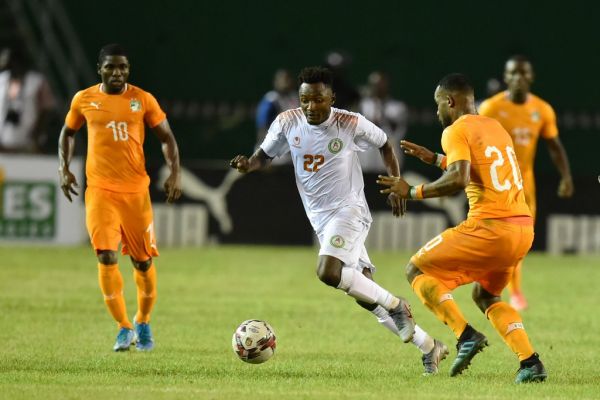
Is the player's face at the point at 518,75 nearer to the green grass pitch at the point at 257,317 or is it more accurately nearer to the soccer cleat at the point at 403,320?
the green grass pitch at the point at 257,317

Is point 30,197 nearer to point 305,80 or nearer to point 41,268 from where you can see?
point 41,268

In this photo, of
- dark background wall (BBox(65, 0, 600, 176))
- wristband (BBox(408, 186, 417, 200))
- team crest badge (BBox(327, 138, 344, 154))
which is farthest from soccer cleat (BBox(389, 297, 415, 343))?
dark background wall (BBox(65, 0, 600, 176))

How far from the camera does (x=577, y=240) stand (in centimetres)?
2105

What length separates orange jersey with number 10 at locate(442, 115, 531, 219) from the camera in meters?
8.98

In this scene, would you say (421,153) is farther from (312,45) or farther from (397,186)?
(312,45)

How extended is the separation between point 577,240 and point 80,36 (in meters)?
10.1

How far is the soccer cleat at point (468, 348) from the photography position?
358 inches

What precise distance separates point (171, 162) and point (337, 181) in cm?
169

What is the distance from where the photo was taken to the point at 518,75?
13914 millimetres

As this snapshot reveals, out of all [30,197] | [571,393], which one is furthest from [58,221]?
[571,393]

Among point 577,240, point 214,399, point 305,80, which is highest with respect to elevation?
point 305,80

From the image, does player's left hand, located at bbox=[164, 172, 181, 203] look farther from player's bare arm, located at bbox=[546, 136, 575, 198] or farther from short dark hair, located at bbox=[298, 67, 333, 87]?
player's bare arm, located at bbox=[546, 136, 575, 198]

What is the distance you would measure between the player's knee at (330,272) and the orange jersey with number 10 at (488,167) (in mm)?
990

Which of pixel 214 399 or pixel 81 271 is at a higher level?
pixel 214 399
